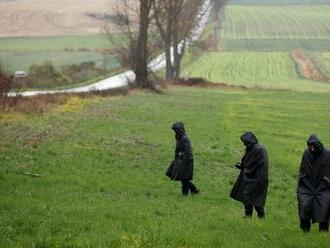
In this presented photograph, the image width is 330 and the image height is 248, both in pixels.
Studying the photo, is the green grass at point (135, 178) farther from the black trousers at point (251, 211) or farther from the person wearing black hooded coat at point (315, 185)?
the person wearing black hooded coat at point (315, 185)

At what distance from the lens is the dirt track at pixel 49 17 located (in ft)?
409

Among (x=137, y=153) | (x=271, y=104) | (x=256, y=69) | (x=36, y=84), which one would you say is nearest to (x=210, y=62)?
(x=256, y=69)

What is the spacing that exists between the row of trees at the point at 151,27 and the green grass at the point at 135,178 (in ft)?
36.1

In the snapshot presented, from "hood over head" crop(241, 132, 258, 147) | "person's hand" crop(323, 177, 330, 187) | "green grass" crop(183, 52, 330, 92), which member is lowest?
"green grass" crop(183, 52, 330, 92)

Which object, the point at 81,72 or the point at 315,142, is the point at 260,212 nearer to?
the point at 315,142

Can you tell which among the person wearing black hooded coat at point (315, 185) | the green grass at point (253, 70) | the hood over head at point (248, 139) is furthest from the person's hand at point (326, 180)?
the green grass at point (253, 70)

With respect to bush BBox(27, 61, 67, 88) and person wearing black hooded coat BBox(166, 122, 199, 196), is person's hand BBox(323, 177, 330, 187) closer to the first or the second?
person wearing black hooded coat BBox(166, 122, 199, 196)

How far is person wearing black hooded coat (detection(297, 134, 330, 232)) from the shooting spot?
1301 cm

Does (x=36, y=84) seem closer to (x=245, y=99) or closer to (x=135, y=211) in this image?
(x=245, y=99)

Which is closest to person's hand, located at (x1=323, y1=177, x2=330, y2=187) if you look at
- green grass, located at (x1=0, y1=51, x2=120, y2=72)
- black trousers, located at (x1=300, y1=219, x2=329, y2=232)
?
black trousers, located at (x1=300, y1=219, x2=329, y2=232)

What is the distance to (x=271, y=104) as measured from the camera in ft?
172

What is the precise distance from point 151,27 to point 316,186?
58.6m

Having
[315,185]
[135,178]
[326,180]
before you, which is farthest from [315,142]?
[135,178]

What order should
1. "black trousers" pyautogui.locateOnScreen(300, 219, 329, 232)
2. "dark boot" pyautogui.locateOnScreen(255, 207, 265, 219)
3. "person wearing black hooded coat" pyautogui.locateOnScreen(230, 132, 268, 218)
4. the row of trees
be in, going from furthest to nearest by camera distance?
the row of trees → "dark boot" pyautogui.locateOnScreen(255, 207, 265, 219) → "person wearing black hooded coat" pyautogui.locateOnScreen(230, 132, 268, 218) → "black trousers" pyautogui.locateOnScreen(300, 219, 329, 232)
